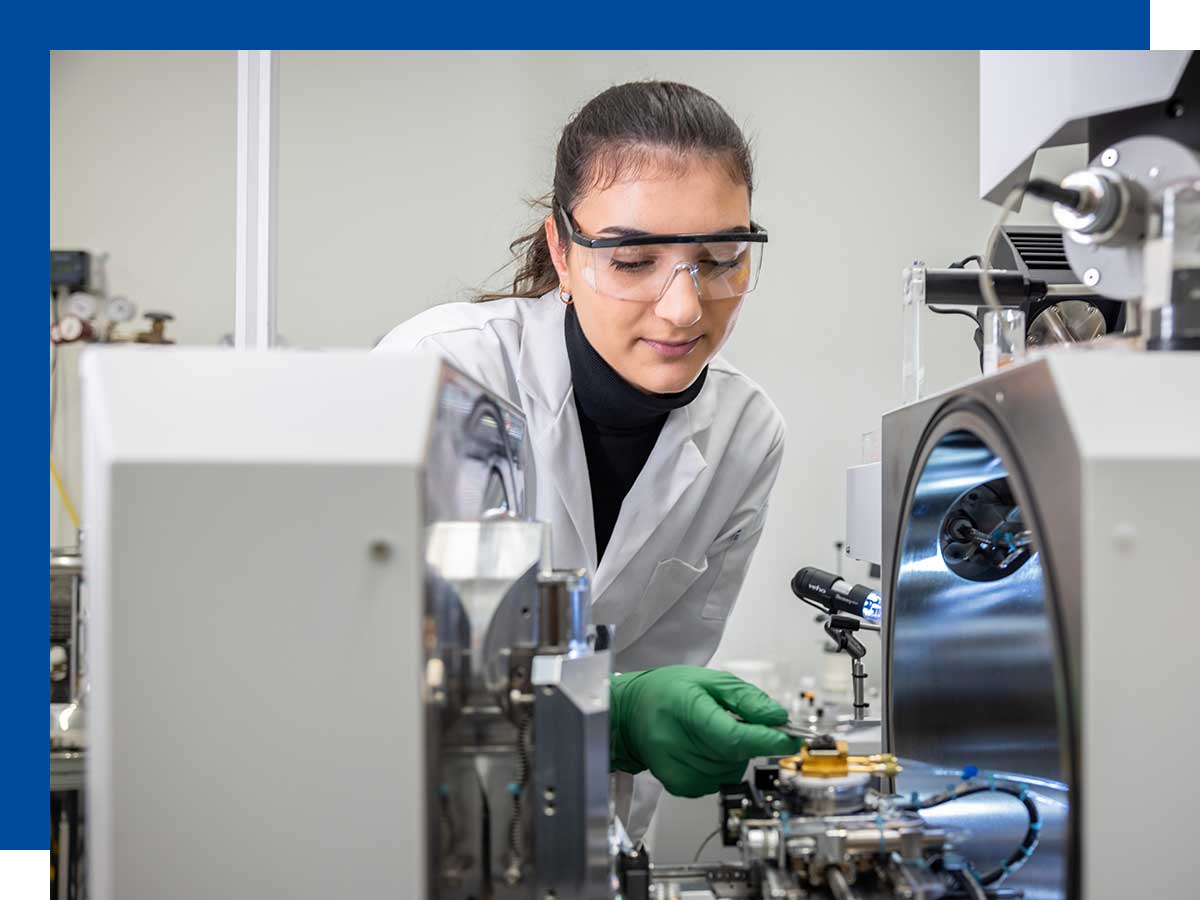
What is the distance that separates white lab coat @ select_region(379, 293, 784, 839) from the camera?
1.67 metres

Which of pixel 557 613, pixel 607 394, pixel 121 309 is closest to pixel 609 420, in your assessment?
pixel 607 394

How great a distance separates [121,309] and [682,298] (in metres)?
2.05

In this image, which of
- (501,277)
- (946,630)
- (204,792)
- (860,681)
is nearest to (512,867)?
(204,792)

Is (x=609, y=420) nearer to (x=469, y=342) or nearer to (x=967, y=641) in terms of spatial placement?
(x=469, y=342)

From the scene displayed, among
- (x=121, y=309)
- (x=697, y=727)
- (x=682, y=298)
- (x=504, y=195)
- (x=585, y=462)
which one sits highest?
(x=504, y=195)

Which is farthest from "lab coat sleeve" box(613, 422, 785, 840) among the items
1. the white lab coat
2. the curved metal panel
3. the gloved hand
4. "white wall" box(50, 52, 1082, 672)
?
"white wall" box(50, 52, 1082, 672)

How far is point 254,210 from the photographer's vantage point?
2783 mm

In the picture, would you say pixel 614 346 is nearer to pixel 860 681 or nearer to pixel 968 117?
pixel 860 681

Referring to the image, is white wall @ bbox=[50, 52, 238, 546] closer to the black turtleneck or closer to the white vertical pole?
the white vertical pole

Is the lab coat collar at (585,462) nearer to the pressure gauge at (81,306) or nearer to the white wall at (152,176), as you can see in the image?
the pressure gauge at (81,306)
